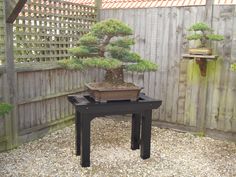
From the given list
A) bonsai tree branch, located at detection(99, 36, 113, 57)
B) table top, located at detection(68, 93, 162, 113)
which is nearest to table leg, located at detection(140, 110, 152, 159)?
table top, located at detection(68, 93, 162, 113)

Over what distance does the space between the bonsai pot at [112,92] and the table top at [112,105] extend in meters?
0.05

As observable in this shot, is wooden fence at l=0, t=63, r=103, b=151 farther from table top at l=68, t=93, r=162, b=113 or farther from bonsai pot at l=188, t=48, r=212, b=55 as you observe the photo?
bonsai pot at l=188, t=48, r=212, b=55

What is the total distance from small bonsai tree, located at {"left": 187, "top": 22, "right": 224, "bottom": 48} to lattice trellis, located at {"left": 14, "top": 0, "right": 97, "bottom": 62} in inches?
70.9

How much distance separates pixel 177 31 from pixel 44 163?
265 cm

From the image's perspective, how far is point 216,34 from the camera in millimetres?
4070

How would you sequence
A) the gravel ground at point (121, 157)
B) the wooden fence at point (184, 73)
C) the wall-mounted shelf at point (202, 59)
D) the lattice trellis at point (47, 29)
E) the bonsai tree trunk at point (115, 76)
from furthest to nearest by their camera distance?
the wooden fence at point (184, 73), the wall-mounted shelf at point (202, 59), the lattice trellis at point (47, 29), the bonsai tree trunk at point (115, 76), the gravel ground at point (121, 157)

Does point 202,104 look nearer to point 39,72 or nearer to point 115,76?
point 115,76

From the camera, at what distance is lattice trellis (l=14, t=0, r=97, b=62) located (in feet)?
12.5

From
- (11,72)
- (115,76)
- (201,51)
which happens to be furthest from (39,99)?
(201,51)

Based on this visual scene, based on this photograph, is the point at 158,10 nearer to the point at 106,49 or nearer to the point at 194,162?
the point at 106,49

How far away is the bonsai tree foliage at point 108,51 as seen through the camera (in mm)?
3207

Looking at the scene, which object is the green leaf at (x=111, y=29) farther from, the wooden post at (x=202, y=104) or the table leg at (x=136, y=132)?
the wooden post at (x=202, y=104)

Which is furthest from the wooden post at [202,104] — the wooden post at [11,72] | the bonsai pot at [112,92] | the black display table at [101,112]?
the wooden post at [11,72]

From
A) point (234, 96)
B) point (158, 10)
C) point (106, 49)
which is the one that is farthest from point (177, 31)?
point (106, 49)
